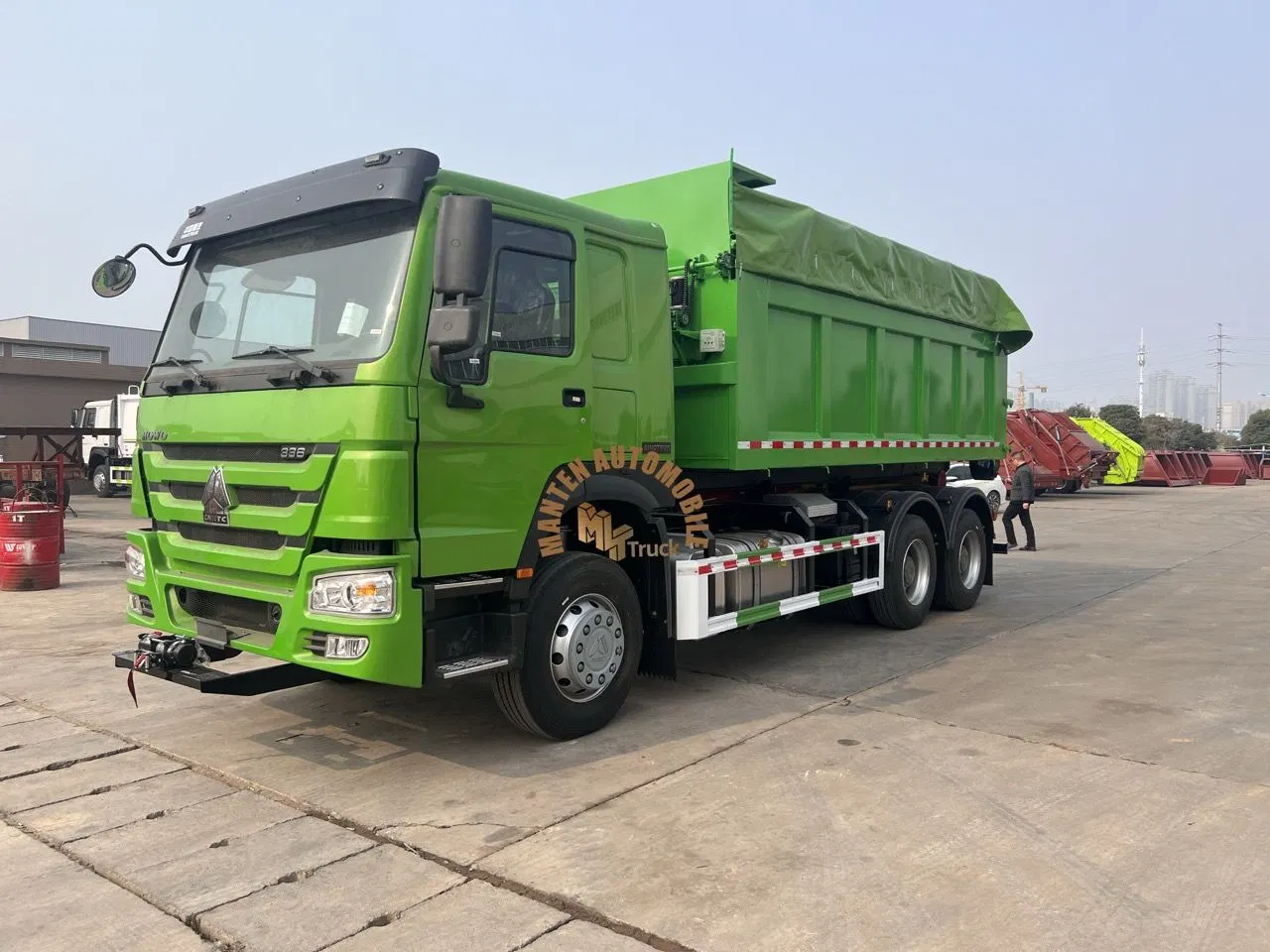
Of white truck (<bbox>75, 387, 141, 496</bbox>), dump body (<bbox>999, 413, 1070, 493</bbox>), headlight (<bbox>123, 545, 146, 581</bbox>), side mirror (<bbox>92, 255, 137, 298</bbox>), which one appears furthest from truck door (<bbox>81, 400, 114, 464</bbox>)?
dump body (<bbox>999, 413, 1070, 493</bbox>)

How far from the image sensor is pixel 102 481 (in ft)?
88.6

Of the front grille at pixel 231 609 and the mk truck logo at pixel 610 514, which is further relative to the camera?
the mk truck logo at pixel 610 514

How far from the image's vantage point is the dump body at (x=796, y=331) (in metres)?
6.14

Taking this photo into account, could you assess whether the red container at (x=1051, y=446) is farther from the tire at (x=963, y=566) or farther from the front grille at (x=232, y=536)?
the front grille at (x=232, y=536)

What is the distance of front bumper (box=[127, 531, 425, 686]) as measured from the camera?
4.20 m

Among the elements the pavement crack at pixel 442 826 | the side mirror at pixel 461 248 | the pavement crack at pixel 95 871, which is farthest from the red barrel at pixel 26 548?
the side mirror at pixel 461 248

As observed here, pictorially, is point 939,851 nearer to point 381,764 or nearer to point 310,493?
point 381,764

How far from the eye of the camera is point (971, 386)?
9.54 m

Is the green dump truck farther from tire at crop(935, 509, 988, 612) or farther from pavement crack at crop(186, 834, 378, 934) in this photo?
tire at crop(935, 509, 988, 612)

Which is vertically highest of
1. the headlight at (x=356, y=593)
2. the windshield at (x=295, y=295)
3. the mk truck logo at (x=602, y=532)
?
the windshield at (x=295, y=295)

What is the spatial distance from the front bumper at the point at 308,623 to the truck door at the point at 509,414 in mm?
274

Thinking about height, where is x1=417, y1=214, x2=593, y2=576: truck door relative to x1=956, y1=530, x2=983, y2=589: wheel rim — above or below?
above

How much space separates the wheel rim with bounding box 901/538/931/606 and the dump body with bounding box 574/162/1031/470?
823mm

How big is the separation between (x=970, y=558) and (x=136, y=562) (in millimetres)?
7469
